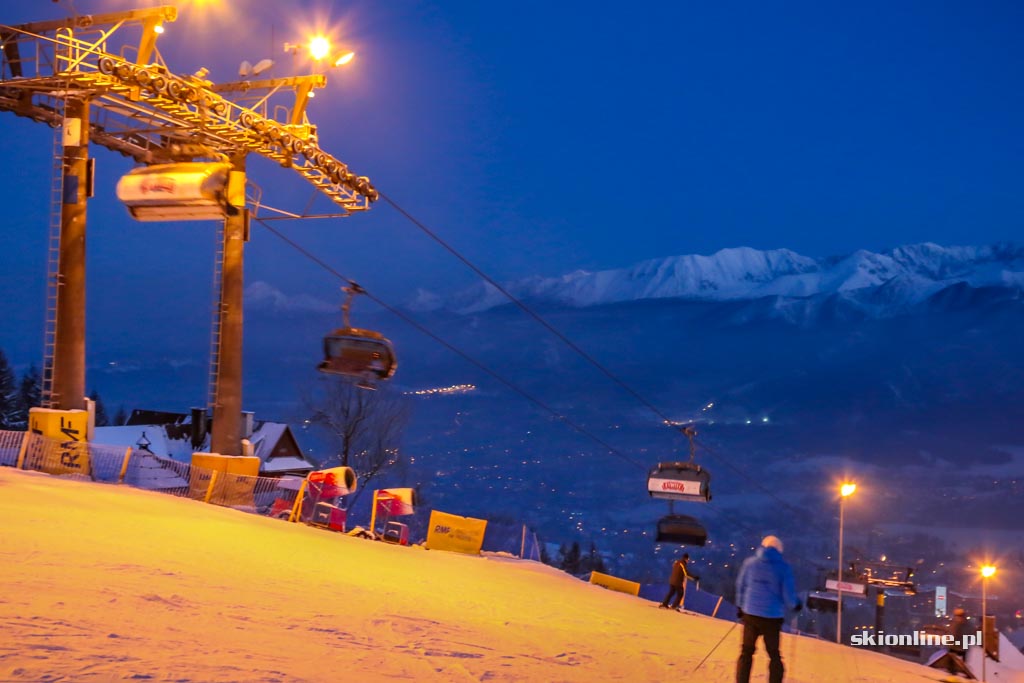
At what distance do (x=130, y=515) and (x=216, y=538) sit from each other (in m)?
1.92

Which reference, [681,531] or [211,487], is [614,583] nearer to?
[681,531]

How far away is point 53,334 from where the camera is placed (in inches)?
1026

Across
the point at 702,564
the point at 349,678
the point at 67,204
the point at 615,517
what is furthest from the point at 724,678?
the point at 615,517

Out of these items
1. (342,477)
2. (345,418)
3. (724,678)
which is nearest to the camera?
(724,678)

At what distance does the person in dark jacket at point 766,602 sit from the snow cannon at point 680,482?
19.0 metres

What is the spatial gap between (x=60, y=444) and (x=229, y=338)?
6.65 metres

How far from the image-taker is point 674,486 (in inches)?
1180

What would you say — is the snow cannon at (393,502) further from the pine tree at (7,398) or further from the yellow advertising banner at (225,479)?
Answer: the pine tree at (7,398)

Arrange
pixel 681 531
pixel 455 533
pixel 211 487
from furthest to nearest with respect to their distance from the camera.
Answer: pixel 455 533 < pixel 681 531 < pixel 211 487

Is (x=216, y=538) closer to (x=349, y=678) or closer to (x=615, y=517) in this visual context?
(x=349, y=678)

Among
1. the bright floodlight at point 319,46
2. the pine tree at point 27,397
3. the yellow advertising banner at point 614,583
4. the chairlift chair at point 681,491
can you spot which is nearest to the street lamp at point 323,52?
the bright floodlight at point 319,46

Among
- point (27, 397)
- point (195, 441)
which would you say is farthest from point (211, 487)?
point (27, 397)

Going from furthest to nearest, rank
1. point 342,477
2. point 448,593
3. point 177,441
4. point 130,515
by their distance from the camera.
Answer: point 177,441 < point 342,477 < point 130,515 < point 448,593

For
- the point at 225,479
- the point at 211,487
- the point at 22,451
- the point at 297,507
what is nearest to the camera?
the point at 22,451
